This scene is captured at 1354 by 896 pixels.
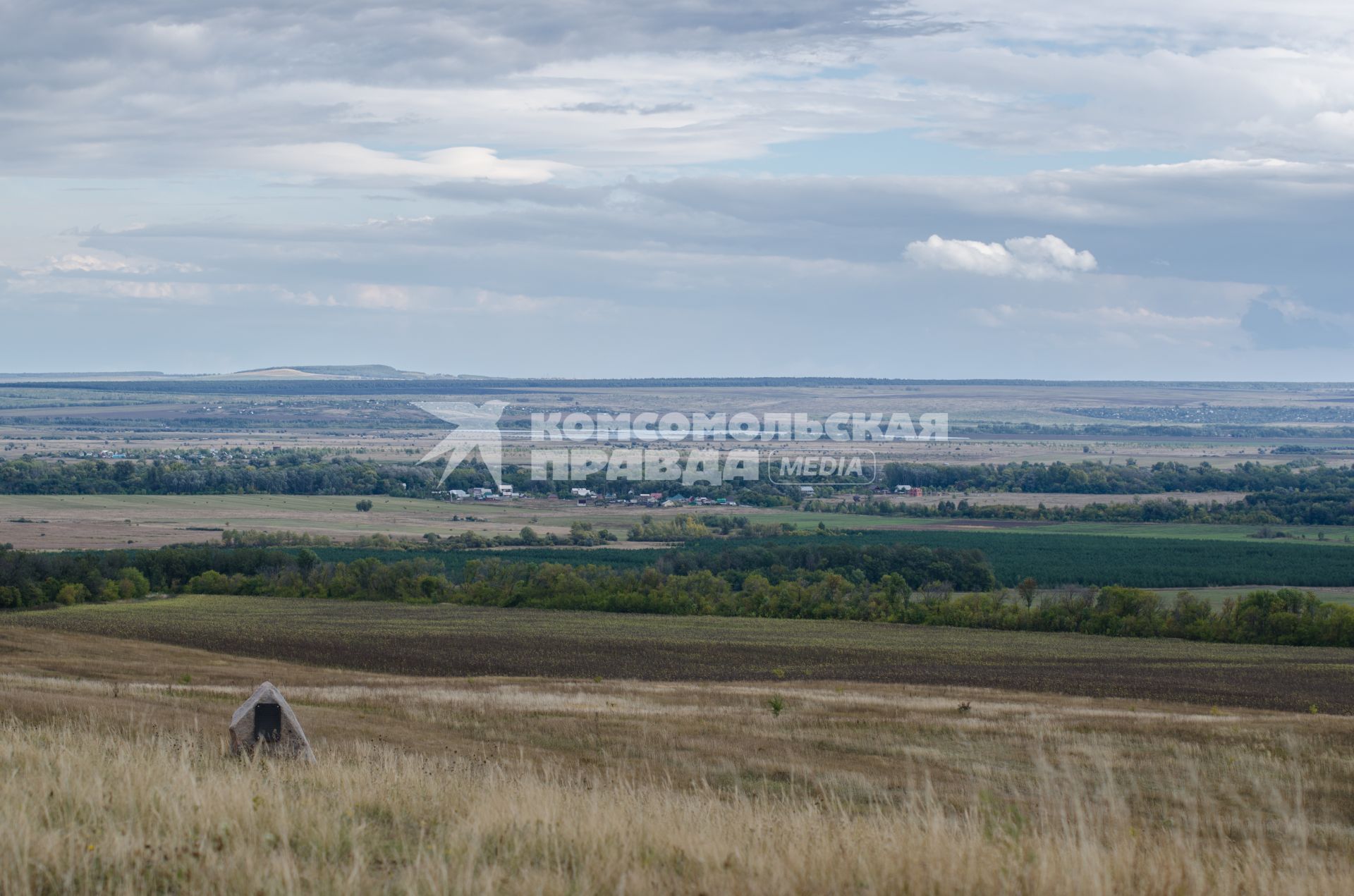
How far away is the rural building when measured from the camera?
14.0 meters

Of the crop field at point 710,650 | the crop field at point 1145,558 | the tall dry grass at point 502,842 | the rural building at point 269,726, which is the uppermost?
the tall dry grass at point 502,842

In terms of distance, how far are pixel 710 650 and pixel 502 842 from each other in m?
46.8

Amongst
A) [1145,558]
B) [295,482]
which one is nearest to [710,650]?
[1145,558]

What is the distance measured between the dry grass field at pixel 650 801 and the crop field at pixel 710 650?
1589cm

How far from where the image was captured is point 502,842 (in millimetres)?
8055

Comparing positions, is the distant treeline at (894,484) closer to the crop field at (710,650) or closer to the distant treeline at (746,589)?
the distant treeline at (746,589)

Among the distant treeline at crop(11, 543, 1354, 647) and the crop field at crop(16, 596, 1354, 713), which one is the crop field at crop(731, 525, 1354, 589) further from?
the crop field at crop(16, 596, 1354, 713)

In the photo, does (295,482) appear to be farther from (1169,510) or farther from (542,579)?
(1169,510)

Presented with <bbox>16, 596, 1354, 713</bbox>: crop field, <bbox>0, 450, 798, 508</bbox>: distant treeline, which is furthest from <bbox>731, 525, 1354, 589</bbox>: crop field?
<bbox>0, 450, 798, 508</bbox>: distant treeline

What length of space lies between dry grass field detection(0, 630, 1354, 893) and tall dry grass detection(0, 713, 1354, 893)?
0.03 metres

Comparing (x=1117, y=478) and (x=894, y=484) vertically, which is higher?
(x=1117, y=478)

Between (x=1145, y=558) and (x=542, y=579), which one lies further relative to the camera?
(x=1145, y=558)

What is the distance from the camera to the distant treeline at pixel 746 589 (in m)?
66.3

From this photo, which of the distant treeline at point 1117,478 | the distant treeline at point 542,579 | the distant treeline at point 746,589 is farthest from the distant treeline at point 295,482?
the distant treeline at point 746,589
